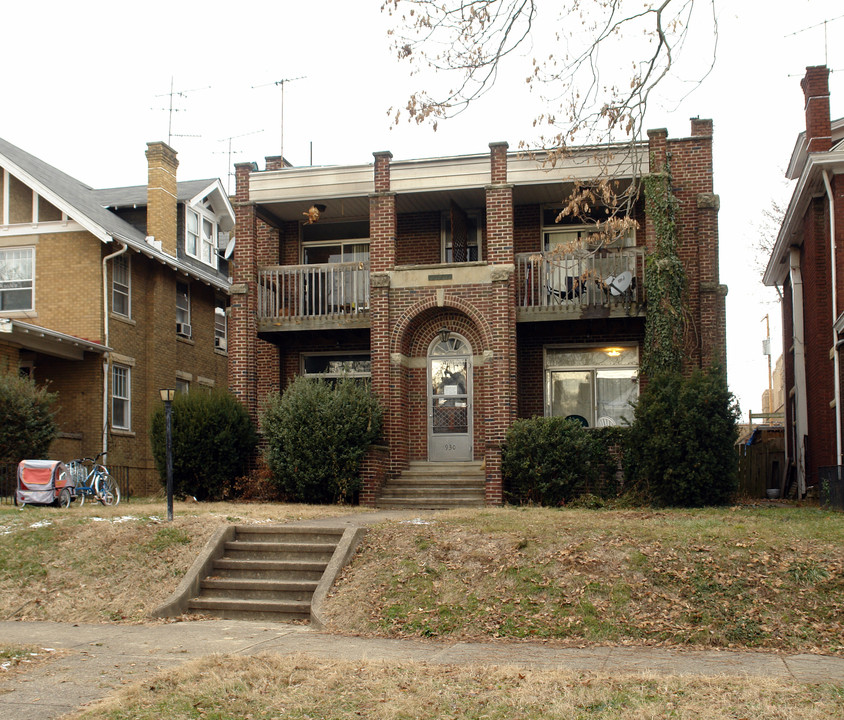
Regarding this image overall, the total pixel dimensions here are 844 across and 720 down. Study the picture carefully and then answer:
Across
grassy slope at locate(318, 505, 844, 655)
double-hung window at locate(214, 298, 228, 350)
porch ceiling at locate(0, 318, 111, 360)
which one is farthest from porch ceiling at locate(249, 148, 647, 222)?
grassy slope at locate(318, 505, 844, 655)

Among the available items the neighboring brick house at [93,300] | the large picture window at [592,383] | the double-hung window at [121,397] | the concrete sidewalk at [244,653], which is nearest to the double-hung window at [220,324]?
the neighboring brick house at [93,300]

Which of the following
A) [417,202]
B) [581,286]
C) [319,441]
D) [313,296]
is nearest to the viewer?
[319,441]

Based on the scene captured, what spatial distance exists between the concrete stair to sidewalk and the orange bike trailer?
17.5ft

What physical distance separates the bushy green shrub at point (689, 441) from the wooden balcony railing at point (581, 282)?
2.64 meters

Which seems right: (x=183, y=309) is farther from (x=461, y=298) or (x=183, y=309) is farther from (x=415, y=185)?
Answer: (x=461, y=298)

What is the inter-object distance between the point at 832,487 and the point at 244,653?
11.8 meters

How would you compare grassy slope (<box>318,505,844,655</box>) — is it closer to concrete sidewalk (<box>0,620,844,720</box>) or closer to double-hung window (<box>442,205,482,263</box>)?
concrete sidewalk (<box>0,620,844,720</box>)

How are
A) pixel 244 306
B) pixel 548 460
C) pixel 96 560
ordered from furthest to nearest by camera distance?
pixel 244 306 → pixel 548 460 → pixel 96 560

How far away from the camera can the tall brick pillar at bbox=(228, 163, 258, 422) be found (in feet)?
68.5

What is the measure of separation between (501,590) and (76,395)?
16489mm

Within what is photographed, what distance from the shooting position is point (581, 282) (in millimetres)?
19016

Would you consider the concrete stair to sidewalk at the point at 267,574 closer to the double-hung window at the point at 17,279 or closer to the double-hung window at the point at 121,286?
the double-hung window at the point at 121,286

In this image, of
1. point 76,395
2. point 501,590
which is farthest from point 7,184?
point 501,590

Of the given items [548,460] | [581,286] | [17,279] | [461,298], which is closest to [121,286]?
[17,279]
